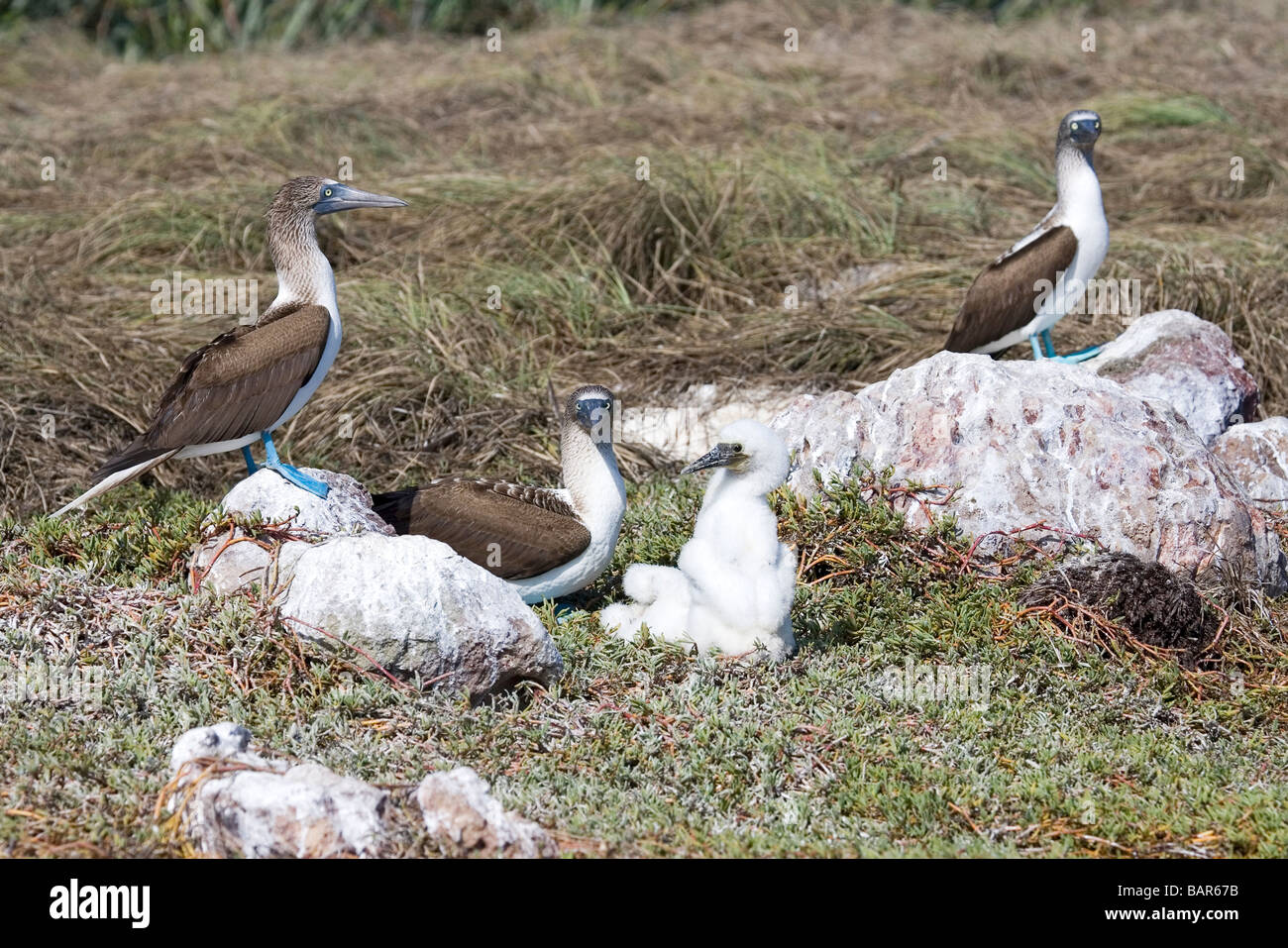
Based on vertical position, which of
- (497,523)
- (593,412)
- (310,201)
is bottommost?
(497,523)

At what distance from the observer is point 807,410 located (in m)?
7.04

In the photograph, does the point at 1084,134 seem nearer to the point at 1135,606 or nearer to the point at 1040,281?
the point at 1040,281

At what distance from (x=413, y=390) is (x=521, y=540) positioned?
102 inches

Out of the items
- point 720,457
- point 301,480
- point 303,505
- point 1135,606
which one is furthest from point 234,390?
point 1135,606

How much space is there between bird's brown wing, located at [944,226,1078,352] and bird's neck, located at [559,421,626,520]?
281cm

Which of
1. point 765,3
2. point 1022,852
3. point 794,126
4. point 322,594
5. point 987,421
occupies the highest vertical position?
point 765,3

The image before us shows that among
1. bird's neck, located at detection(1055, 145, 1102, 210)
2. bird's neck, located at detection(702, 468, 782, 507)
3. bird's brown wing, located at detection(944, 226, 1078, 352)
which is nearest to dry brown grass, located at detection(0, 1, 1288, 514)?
bird's brown wing, located at detection(944, 226, 1078, 352)

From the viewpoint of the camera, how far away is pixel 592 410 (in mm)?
6375

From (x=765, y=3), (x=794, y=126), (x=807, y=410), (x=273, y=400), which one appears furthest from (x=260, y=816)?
(x=765, y=3)

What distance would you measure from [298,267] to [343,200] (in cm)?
47

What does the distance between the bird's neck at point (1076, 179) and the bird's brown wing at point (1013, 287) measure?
0.80 feet

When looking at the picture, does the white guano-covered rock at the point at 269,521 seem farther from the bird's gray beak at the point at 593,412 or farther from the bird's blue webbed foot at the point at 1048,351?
the bird's blue webbed foot at the point at 1048,351

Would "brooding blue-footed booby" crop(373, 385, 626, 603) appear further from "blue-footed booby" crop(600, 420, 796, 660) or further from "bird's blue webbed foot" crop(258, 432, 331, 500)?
"blue-footed booby" crop(600, 420, 796, 660)

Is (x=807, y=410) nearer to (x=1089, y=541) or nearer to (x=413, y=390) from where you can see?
(x=1089, y=541)
